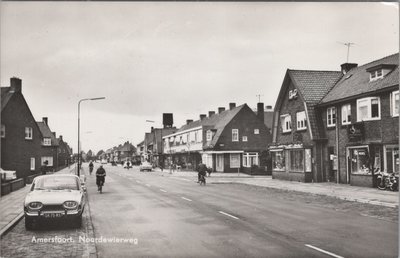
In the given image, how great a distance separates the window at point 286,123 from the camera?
116ft

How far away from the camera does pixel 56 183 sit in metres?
13.2

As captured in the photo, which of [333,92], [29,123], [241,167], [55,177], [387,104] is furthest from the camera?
[241,167]

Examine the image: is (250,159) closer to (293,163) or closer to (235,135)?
A: (235,135)

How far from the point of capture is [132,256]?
870cm

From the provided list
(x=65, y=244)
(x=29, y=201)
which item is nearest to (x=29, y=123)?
(x=29, y=201)

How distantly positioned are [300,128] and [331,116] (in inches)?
134

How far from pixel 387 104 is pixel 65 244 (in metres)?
20.2

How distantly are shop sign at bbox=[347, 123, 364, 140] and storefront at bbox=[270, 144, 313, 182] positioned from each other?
16.3ft

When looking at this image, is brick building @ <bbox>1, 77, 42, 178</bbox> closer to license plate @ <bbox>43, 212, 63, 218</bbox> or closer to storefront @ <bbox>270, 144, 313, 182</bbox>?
license plate @ <bbox>43, 212, 63, 218</bbox>

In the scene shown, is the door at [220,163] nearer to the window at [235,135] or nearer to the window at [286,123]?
the window at [235,135]

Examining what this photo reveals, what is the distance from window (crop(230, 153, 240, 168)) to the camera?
54.7m

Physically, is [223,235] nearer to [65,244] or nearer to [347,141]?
[65,244]

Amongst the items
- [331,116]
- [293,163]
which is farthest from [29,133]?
[331,116]

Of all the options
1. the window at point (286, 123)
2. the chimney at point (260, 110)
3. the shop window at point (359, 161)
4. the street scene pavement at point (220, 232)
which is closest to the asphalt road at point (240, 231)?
the street scene pavement at point (220, 232)
